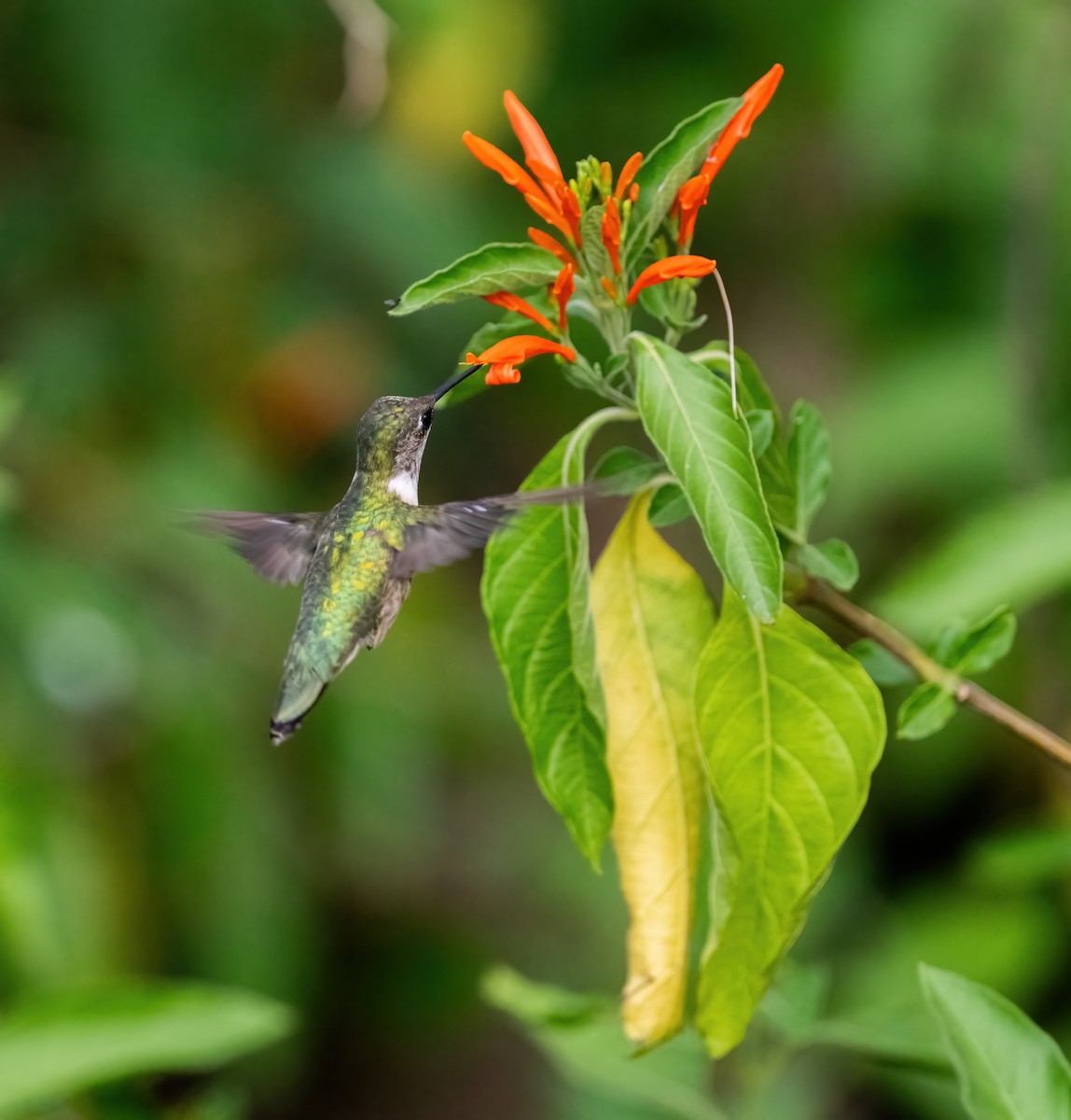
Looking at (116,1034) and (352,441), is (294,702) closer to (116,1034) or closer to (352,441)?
(116,1034)

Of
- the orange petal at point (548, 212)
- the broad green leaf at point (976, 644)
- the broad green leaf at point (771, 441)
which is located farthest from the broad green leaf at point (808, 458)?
the orange petal at point (548, 212)

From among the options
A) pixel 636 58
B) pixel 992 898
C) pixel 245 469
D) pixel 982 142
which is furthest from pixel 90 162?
pixel 992 898

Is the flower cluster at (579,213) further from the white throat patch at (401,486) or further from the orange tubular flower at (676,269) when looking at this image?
the white throat patch at (401,486)

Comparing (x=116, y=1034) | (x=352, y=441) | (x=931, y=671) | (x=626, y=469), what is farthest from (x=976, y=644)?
(x=352, y=441)

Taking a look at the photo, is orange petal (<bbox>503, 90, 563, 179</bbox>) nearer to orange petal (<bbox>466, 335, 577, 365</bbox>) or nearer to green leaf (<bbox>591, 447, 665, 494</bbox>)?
orange petal (<bbox>466, 335, 577, 365</bbox>)

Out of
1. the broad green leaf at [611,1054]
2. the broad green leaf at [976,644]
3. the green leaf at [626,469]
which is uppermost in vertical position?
the green leaf at [626,469]
